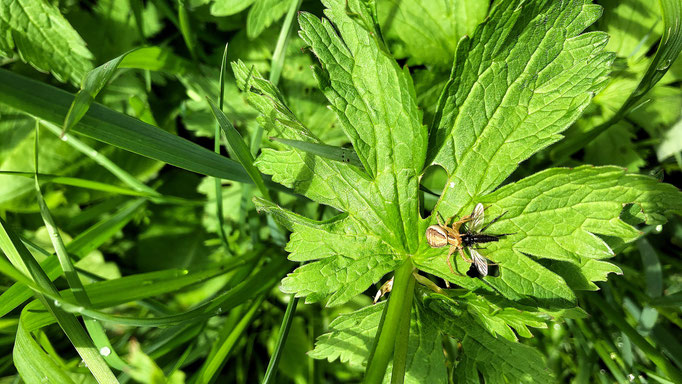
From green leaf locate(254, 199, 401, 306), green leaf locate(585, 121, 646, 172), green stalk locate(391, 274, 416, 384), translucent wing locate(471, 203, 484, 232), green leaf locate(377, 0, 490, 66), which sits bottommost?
green stalk locate(391, 274, 416, 384)

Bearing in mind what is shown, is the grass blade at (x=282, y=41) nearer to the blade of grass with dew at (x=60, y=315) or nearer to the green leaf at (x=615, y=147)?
the blade of grass with dew at (x=60, y=315)

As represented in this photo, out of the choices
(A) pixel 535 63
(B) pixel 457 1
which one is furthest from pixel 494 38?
(B) pixel 457 1

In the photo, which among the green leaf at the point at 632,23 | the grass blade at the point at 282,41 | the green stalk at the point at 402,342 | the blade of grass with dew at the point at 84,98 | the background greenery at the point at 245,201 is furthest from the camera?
the green leaf at the point at 632,23

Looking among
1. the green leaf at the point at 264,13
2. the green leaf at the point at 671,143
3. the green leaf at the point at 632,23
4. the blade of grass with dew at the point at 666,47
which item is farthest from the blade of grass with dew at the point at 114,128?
the green leaf at the point at 671,143

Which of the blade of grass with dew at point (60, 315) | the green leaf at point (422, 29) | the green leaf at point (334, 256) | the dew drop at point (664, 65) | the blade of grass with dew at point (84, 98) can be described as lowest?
the blade of grass with dew at point (60, 315)

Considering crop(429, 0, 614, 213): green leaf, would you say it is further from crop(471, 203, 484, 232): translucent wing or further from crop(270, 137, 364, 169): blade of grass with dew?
crop(270, 137, 364, 169): blade of grass with dew

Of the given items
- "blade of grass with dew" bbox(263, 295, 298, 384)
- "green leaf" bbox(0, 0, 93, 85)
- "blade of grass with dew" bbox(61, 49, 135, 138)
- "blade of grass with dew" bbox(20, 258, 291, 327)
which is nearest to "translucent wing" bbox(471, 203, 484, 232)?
"blade of grass with dew" bbox(263, 295, 298, 384)

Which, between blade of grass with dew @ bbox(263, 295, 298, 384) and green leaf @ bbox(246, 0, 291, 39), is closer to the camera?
blade of grass with dew @ bbox(263, 295, 298, 384)
